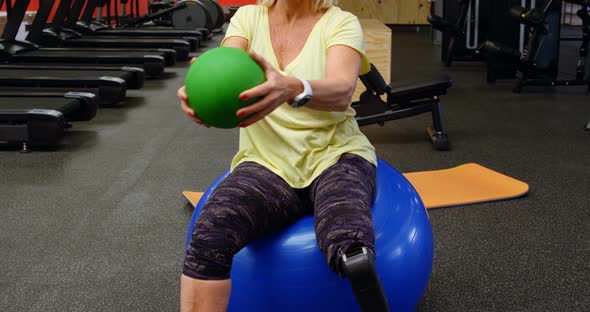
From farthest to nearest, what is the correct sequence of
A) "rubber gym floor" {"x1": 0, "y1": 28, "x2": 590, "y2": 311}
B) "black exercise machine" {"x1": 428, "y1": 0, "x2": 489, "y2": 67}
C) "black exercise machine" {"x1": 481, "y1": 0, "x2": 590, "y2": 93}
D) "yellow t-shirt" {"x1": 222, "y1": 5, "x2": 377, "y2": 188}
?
1. "black exercise machine" {"x1": 428, "y1": 0, "x2": 489, "y2": 67}
2. "black exercise machine" {"x1": 481, "y1": 0, "x2": 590, "y2": 93}
3. "rubber gym floor" {"x1": 0, "y1": 28, "x2": 590, "y2": 311}
4. "yellow t-shirt" {"x1": 222, "y1": 5, "x2": 377, "y2": 188}

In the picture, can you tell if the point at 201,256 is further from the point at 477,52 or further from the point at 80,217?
the point at 477,52

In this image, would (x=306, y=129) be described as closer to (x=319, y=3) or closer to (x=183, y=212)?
(x=319, y=3)

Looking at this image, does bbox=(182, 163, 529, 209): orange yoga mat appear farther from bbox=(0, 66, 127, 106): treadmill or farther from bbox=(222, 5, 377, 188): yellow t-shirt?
bbox=(0, 66, 127, 106): treadmill

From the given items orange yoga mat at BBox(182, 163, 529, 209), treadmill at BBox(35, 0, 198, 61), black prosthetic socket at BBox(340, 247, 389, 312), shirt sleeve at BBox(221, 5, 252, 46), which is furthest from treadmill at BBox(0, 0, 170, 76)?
black prosthetic socket at BBox(340, 247, 389, 312)

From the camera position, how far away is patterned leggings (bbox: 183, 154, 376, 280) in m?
1.28

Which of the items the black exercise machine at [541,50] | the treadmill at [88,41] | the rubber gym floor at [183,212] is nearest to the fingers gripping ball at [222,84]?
Result: the rubber gym floor at [183,212]

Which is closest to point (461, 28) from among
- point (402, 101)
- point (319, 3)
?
point (402, 101)

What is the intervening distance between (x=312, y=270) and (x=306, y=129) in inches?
12.6

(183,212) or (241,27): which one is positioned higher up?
(241,27)

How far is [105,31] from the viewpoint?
7398mm

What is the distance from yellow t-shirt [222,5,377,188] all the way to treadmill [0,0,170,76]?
13.6ft

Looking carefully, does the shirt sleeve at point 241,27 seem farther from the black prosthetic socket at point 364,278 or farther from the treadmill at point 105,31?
the treadmill at point 105,31

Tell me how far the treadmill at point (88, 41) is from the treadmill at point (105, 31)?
16 cm

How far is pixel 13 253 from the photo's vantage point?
220 centimetres
